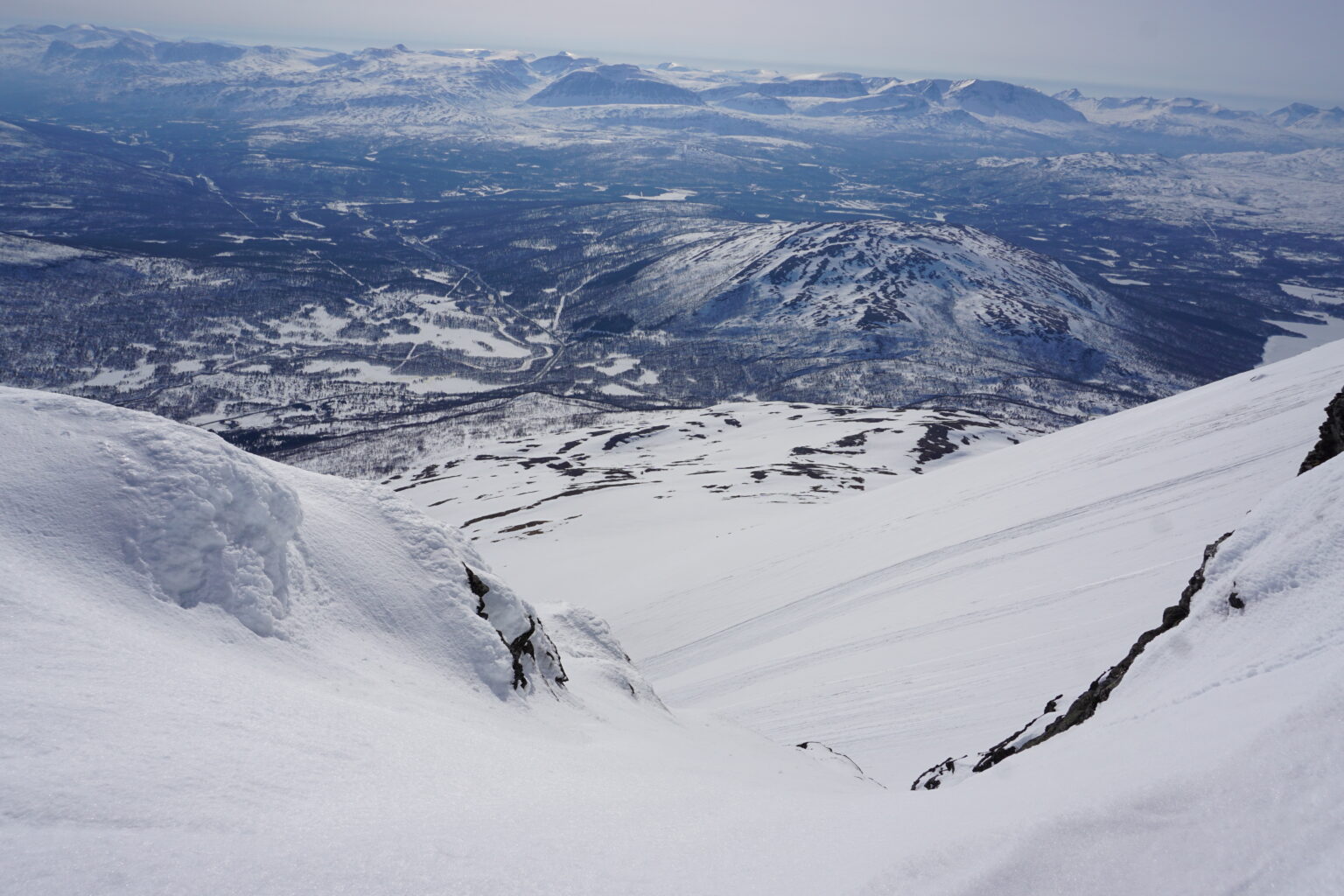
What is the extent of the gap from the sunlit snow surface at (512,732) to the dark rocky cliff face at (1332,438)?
19.7 feet

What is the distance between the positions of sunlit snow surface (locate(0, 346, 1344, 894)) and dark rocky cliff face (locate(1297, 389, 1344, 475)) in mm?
6012

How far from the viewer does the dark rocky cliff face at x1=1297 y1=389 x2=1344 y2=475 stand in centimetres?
1544

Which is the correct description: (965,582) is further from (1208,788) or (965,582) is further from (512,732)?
(1208,788)

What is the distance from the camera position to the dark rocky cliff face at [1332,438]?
608 inches

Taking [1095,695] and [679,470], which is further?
[679,470]

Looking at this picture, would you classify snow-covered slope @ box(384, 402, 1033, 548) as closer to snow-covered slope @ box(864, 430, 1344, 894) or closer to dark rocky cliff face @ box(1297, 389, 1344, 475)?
dark rocky cliff face @ box(1297, 389, 1344, 475)

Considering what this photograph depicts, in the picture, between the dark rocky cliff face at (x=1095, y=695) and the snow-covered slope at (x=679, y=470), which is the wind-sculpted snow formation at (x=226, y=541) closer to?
the dark rocky cliff face at (x=1095, y=695)

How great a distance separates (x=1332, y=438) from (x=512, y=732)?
20416mm

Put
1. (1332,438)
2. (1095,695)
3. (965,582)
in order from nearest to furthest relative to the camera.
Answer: (1095,695) → (1332,438) → (965,582)

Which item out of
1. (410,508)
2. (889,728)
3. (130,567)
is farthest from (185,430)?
(889,728)

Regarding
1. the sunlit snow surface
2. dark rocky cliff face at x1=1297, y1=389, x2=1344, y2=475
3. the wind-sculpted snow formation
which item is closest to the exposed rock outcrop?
the sunlit snow surface

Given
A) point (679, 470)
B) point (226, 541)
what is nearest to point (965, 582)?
point (226, 541)

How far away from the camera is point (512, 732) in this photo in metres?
13.1

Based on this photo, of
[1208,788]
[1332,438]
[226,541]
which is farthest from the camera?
[1332,438]
